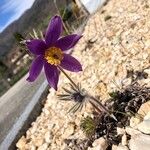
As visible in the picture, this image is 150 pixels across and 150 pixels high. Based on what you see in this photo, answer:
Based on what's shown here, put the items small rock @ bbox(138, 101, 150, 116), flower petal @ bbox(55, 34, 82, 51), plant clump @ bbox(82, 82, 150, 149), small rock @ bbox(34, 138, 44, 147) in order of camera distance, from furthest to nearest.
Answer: small rock @ bbox(34, 138, 44, 147) < plant clump @ bbox(82, 82, 150, 149) < small rock @ bbox(138, 101, 150, 116) < flower petal @ bbox(55, 34, 82, 51)

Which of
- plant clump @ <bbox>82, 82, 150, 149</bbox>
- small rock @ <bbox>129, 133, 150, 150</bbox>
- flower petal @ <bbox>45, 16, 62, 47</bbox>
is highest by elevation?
flower petal @ <bbox>45, 16, 62, 47</bbox>

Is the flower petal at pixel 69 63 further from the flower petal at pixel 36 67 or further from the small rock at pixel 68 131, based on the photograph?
the small rock at pixel 68 131

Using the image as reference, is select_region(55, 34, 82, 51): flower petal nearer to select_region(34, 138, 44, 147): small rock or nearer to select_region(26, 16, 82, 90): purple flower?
select_region(26, 16, 82, 90): purple flower

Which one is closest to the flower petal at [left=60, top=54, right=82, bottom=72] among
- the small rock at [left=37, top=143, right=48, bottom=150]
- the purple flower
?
the purple flower

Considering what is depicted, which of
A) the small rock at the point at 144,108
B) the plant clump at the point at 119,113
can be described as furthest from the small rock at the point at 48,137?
the small rock at the point at 144,108


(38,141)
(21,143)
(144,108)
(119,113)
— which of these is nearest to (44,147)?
(38,141)

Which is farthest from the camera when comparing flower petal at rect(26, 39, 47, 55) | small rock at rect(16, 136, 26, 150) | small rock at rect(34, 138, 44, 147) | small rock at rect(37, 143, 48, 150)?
small rock at rect(16, 136, 26, 150)

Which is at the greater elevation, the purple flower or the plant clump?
the purple flower

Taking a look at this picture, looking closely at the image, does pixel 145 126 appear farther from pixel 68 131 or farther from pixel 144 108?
pixel 68 131

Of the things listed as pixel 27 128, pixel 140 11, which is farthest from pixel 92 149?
pixel 140 11
